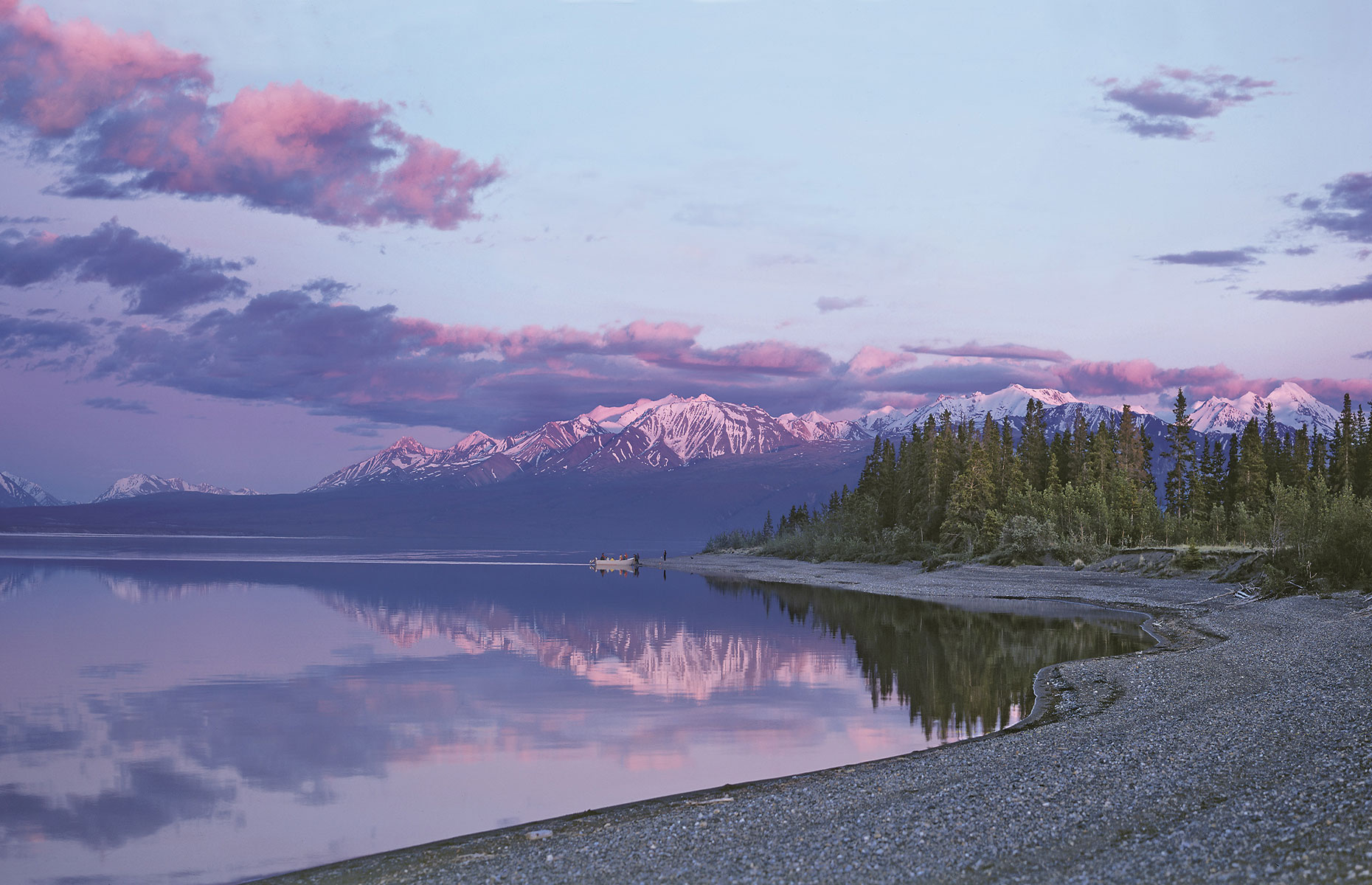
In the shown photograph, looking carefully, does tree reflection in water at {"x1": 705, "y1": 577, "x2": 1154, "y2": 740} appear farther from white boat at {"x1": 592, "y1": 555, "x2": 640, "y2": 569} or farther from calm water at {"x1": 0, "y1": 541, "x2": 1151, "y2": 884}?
white boat at {"x1": 592, "y1": 555, "x2": 640, "y2": 569}

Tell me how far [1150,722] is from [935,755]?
13.9 ft

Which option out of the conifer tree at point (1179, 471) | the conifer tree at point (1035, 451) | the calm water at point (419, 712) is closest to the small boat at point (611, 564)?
the conifer tree at point (1035, 451)

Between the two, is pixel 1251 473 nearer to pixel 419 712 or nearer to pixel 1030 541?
pixel 1030 541

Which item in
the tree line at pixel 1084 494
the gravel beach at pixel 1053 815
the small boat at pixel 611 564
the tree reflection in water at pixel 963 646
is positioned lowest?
the small boat at pixel 611 564

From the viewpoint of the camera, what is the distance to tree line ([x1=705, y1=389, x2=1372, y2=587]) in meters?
78.4

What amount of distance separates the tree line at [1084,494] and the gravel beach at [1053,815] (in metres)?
33.6

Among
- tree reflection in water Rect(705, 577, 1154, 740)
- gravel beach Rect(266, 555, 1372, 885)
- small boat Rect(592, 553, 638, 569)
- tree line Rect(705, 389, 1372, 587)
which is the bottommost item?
small boat Rect(592, 553, 638, 569)

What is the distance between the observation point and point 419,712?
91.7 ft

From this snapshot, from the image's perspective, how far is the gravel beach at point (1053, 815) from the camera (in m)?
11.0

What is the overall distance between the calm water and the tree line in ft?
78.2

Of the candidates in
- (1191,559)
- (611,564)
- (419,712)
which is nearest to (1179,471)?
(1191,559)

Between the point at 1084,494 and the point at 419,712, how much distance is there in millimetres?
74960

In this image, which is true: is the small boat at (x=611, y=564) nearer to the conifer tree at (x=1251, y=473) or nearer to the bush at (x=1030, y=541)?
the bush at (x=1030, y=541)

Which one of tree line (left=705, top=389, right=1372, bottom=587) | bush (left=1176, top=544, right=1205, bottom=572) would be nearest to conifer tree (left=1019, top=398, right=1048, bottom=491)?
tree line (left=705, top=389, right=1372, bottom=587)
